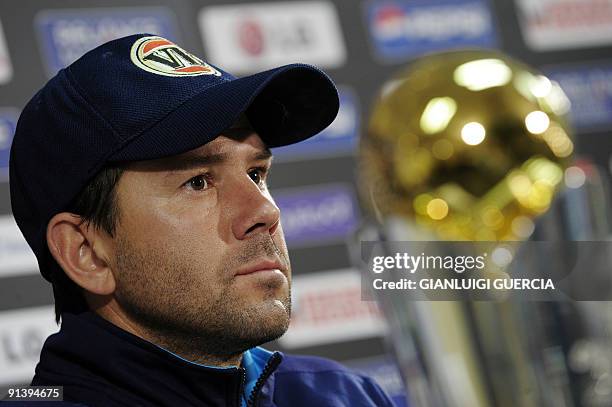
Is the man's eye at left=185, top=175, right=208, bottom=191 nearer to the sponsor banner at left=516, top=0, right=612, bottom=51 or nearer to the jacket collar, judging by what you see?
the jacket collar

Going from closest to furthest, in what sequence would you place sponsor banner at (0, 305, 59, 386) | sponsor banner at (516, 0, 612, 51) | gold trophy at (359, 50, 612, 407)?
gold trophy at (359, 50, 612, 407)
sponsor banner at (0, 305, 59, 386)
sponsor banner at (516, 0, 612, 51)

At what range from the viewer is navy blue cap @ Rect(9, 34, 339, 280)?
814 millimetres

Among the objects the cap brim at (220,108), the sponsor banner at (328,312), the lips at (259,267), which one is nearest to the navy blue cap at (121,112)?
the cap brim at (220,108)

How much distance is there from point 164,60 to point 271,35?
1.40 meters

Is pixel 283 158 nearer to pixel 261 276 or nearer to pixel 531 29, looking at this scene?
pixel 531 29

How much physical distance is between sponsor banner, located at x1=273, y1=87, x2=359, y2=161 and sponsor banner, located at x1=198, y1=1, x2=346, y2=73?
10 centimetres

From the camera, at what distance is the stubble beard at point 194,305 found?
82cm

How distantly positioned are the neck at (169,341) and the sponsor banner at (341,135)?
1.36 metres

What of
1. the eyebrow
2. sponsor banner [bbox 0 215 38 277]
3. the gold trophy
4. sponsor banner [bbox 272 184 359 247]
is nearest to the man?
the eyebrow

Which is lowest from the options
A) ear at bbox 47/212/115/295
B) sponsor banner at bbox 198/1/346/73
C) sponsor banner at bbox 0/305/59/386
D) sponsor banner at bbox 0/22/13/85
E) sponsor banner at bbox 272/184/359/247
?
ear at bbox 47/212/115/295

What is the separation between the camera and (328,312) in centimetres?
219

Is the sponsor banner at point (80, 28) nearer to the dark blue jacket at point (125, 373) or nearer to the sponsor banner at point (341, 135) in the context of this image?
the sponsor banner at point (341, 135)

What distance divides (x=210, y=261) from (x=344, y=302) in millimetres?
1402

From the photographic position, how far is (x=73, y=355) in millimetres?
852
